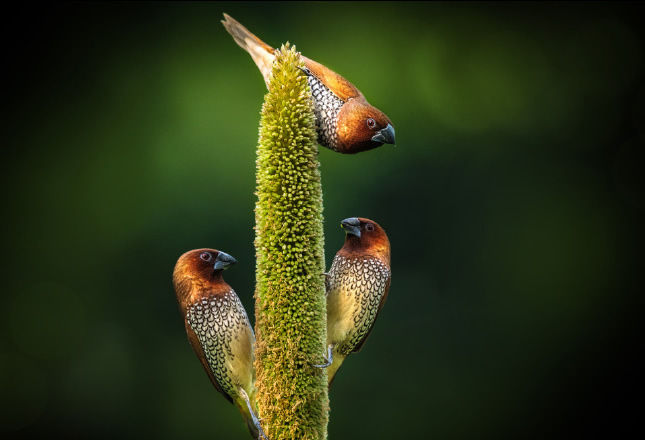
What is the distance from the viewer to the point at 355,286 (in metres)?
3.49

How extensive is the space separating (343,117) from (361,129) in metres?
0.08

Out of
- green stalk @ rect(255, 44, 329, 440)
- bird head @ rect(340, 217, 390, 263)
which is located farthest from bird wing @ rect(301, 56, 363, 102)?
bird head @ rect(340, 217, 390, 263)

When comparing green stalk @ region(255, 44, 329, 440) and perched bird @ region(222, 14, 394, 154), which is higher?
perched bird @ region(222, 14, 394, 154)

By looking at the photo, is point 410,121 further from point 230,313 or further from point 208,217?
point 230,313

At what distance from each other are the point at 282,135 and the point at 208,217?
407cm

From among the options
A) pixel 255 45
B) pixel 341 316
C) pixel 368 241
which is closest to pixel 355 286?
pixel 341 316

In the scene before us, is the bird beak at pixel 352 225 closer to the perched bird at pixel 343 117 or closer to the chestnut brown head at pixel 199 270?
the chestnut brown head at pixel 199 270

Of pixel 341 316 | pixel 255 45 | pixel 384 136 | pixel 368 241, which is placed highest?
pixel 255 45

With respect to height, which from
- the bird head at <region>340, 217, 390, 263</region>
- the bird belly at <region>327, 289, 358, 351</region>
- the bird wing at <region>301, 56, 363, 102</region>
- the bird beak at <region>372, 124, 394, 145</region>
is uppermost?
the bird wing at <region>301, 56, 363, 102</region>

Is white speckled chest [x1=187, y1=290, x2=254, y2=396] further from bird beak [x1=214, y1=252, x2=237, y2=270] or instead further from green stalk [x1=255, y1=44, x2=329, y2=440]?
green stalk [x1=255, y1=44, x2=329, y2=440]

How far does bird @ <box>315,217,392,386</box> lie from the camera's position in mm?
3498

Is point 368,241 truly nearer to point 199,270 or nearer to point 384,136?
point 199,270

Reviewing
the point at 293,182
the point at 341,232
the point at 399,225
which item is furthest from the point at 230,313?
the point at 399,225

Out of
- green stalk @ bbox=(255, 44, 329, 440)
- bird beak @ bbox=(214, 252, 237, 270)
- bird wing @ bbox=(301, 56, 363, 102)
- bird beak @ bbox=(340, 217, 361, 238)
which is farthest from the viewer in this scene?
bird beak @ bbox=(340, 217, 361, 238)
